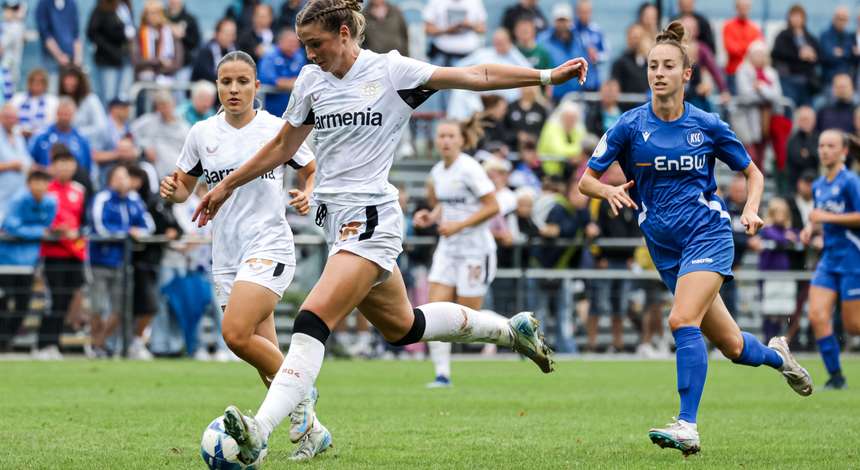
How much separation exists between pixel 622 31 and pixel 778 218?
659 centimetres

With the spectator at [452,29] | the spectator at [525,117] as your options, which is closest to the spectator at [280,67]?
the spectator at [452,29]

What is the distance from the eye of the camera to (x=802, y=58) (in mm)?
23484

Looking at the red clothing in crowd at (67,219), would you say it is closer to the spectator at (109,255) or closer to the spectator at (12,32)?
the spectator at (109,255)

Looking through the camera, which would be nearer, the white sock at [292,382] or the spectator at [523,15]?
the white sock at [292,382]

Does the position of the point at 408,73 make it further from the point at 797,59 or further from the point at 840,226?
the point at 797,59

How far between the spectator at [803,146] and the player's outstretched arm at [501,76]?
51.4 ft

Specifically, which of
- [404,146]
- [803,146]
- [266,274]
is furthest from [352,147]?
[803,146]

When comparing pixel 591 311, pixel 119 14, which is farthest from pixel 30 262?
pixel 591 311

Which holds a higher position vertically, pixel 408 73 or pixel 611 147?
pixel 408 73

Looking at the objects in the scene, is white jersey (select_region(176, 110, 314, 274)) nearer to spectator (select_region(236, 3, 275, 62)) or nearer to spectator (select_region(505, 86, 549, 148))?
spectator (select_region(236, 3, 275, 62))

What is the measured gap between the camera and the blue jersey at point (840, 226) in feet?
44.4

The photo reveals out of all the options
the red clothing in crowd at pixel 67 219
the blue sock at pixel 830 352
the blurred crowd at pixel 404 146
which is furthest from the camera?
the blurred crowd at pixel 404 146

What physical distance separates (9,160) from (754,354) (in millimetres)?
12379

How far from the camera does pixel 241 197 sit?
28.7 feet
